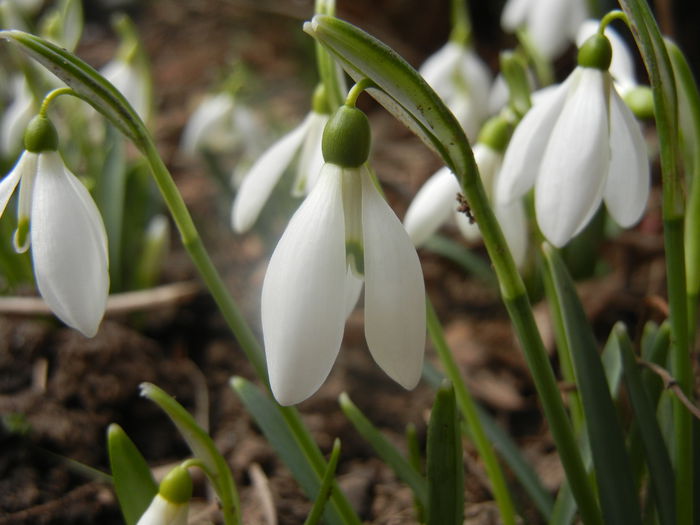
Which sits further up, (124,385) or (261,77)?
(261,77)

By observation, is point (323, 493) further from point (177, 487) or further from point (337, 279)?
point (337, 279)

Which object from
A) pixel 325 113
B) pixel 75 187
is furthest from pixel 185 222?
pixel 325 113

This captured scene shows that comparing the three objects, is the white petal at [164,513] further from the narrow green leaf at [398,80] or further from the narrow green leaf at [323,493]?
the narrow green leaf at [398,80]

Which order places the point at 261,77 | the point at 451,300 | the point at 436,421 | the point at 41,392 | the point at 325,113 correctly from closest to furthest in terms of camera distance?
the point at 436,421, the point at 325,113, the point at 41,392, the point at 451,300, the point at 261,77

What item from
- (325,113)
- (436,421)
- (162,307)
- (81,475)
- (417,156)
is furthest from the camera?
(417,156)

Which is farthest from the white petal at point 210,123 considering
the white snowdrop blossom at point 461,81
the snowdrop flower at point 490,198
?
the snowdrop flower at point 490,198

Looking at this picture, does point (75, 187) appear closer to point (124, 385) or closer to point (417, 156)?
point (124, 385)
